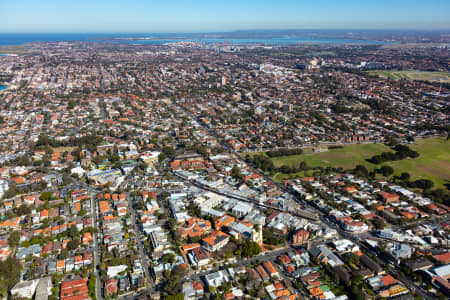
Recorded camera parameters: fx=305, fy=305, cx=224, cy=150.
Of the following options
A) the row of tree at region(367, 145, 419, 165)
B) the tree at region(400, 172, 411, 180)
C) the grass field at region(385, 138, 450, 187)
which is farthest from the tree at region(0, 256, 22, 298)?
the row of tree at region(367, 145, 419, 165)

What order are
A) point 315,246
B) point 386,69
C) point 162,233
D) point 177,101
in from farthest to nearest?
point 386,69
point 177,101
point 162,233
point 315,246

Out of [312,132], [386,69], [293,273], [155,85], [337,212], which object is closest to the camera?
[293,273]

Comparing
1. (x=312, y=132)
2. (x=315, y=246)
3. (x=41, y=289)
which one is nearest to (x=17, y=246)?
(x=41, y=289)

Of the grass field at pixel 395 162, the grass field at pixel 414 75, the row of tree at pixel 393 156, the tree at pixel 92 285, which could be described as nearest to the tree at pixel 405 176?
the grass field at pixel 395 162

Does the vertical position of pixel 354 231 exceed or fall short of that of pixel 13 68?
it falls short

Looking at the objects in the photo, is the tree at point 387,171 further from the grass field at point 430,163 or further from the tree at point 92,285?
the tree at point 92,285

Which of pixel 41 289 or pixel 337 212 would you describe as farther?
pixel 337 212

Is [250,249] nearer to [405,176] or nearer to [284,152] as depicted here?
[284,152]

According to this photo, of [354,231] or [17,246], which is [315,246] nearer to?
[354,231]
